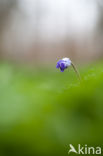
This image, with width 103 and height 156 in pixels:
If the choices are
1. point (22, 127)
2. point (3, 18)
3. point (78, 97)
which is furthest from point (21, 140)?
point (3, 18)

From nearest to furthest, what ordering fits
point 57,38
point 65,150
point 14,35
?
1. point 65,150
2. point 57,38
3. point 14,35

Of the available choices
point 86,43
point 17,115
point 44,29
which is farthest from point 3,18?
point 17,115

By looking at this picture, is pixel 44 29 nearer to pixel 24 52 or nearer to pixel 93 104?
pixel 24 52

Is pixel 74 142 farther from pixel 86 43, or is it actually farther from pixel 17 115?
pixel 86 43

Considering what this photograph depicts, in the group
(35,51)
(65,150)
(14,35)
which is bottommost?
(65,150)

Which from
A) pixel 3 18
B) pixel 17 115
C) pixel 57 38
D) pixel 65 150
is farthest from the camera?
pixel 57 38

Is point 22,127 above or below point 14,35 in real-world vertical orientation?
below

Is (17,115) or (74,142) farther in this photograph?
(17,115)

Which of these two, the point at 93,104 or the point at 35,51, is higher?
the point at 35,51

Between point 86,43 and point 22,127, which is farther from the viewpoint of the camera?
point 86,43
